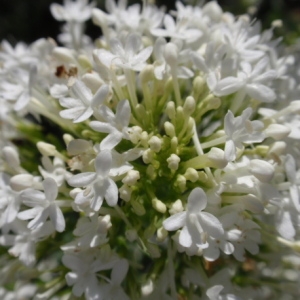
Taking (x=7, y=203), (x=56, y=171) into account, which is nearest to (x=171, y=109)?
(x=56, y=171)

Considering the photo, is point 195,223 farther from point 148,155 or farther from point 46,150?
point 46,150

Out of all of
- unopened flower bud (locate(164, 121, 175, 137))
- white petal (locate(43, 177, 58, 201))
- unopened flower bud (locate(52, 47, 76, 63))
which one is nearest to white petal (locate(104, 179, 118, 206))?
white petal (locate(43, 177, 58, 201))

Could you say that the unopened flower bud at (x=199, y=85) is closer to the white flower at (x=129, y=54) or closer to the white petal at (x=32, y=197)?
the white flower at (x=129, y=54)

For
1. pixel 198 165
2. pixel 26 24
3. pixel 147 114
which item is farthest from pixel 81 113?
pixel 26 24

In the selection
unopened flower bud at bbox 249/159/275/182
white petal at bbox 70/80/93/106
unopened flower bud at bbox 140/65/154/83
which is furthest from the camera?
unopened flower bud at bbox 140/65/154/83

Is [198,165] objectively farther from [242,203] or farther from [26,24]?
[26,24]

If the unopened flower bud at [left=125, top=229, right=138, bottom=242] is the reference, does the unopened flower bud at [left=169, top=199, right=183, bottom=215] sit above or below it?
above

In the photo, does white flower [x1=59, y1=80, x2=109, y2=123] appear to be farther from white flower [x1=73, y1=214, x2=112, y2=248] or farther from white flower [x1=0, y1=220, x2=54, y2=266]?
white flower [x1=0, y1=220, x2=54, y2=266]
